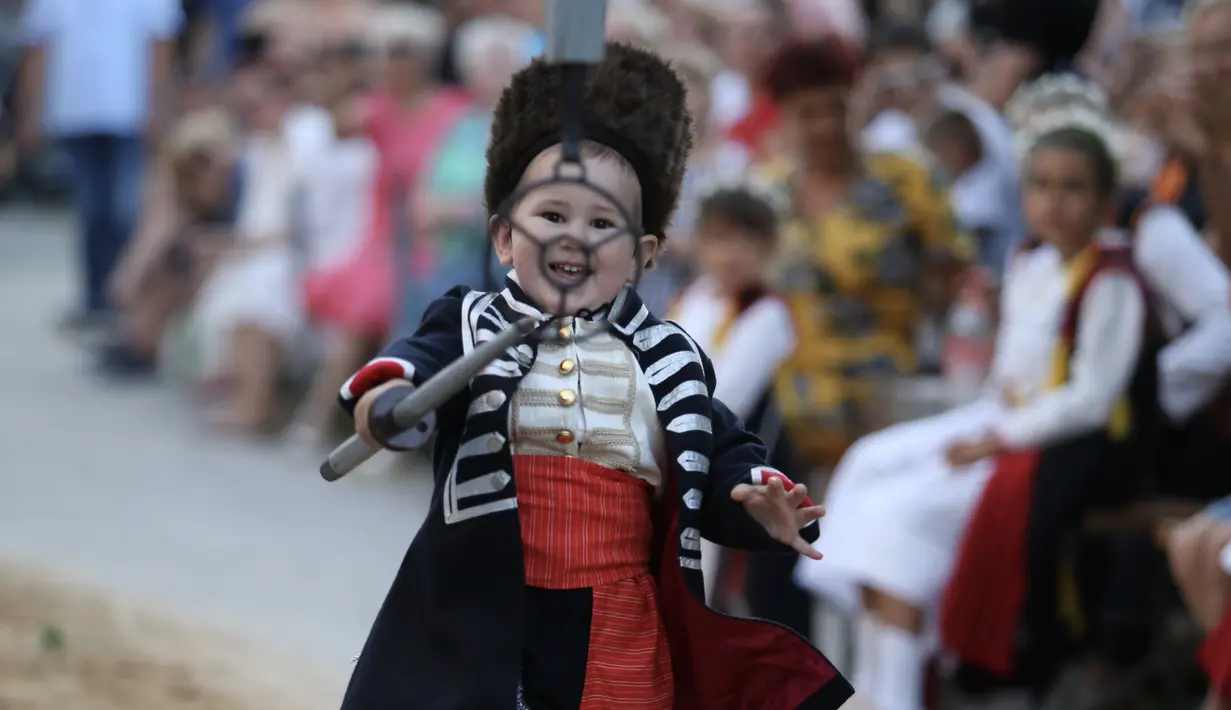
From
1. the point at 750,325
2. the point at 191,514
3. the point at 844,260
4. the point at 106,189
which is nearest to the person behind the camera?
the point at 750,325

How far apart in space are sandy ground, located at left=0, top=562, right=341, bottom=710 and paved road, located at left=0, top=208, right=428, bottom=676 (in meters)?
0.19

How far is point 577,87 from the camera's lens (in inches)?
87.1

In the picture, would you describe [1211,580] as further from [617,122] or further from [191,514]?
[191,514]

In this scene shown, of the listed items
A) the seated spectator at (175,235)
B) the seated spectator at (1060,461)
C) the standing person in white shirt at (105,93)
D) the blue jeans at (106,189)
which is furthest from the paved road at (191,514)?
the seated spectator at (1060,461)

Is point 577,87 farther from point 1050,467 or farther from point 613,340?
point 1050,467

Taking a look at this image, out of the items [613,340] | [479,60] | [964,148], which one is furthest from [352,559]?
[613,340]

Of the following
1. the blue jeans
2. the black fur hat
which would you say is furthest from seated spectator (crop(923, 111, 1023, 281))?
the blue jeans


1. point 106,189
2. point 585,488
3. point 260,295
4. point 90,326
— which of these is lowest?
point 585,488

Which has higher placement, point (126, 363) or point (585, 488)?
point (126, 363)

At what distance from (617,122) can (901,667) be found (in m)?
2.35

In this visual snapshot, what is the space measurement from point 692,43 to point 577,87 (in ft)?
17.1

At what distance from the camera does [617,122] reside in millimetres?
2393

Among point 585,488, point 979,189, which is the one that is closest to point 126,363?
point 979,189

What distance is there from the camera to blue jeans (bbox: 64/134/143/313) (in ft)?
28.8
